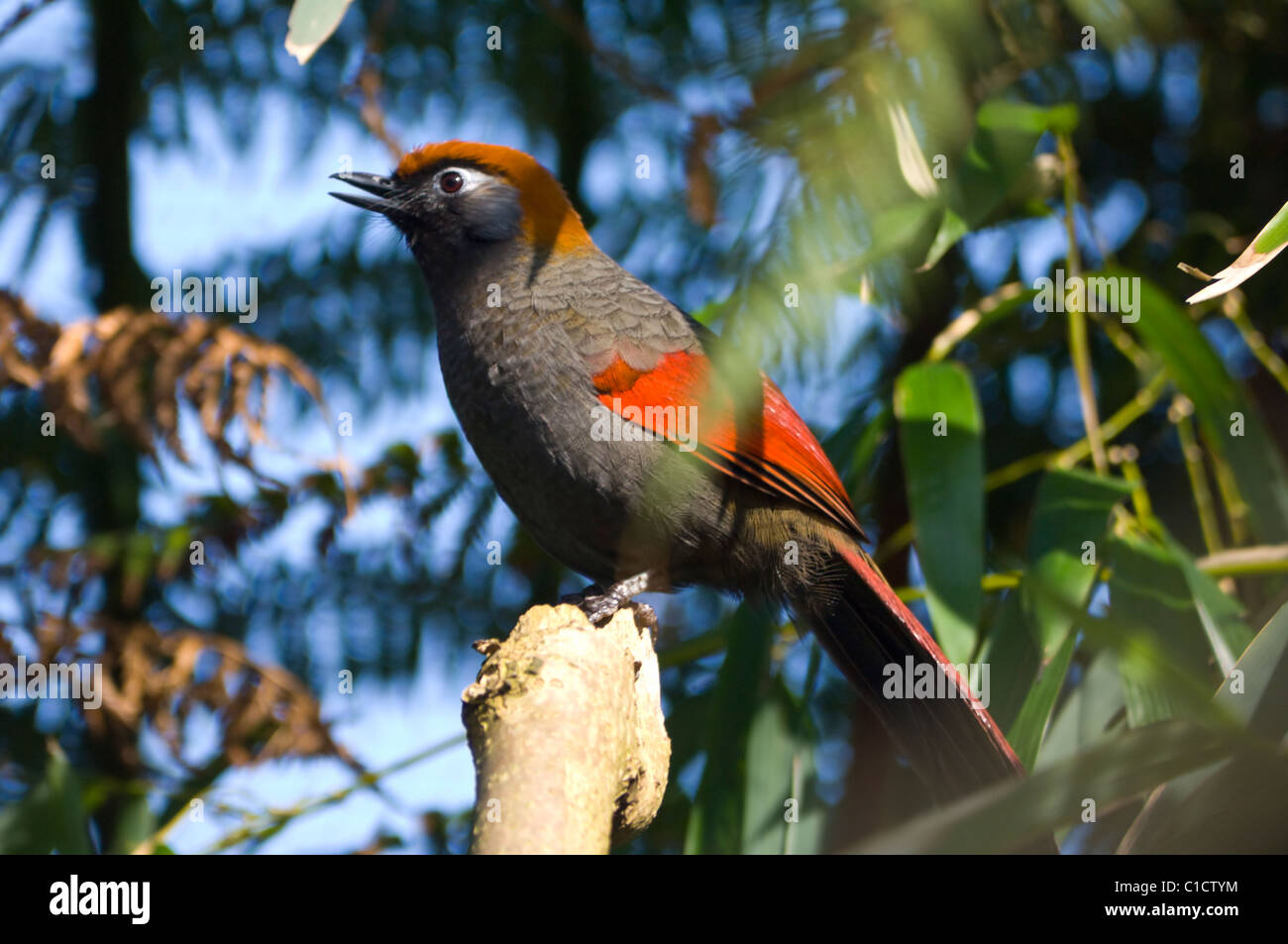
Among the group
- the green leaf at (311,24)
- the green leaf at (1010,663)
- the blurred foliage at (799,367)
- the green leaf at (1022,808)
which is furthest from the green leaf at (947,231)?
the green leaf at (1022,808)

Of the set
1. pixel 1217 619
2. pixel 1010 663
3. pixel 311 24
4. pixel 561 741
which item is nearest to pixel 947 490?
pixel 1010 663

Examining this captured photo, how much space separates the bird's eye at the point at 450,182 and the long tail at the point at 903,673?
1.52 m

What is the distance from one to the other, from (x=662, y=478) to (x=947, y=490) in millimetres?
699

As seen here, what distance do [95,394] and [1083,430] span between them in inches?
138

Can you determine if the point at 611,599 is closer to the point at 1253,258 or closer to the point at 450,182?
the point at 450,182

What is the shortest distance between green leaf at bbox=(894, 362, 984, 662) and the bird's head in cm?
107

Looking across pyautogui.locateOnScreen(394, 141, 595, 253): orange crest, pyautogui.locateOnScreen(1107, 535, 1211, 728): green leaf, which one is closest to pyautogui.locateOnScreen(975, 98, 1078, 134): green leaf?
pyautogui.locateOnScreen(1107, 535, 1211, 728): green leaf

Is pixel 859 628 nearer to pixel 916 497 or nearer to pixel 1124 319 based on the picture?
pixel 916 497

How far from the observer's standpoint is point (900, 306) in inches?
78.9

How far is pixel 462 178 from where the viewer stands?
3309 mm

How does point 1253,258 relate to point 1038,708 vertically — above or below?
above

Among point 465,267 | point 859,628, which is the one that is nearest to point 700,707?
point 859,628

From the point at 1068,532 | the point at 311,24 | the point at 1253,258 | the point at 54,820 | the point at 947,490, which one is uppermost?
the point at 311,24

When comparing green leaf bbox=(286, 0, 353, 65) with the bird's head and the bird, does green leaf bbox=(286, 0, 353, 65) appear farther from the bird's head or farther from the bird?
the bird's head
